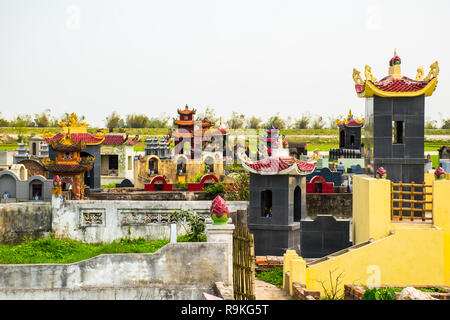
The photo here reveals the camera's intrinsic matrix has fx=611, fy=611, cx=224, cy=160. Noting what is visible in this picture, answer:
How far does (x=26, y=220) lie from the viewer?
66.6 feet

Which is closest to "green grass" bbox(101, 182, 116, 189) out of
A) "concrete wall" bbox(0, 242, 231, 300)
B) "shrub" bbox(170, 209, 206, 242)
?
"shrub" bbox(170, 209, 206, 242)

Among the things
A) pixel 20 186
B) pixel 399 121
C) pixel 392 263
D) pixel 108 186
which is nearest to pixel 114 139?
pixel 108 186

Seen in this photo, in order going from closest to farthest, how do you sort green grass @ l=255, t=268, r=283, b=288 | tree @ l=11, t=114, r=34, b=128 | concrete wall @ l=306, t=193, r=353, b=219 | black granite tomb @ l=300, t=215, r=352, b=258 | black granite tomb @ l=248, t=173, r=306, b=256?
green grass @ l=255, t=268, r=283, b=288 < black granite tomb @ l=300, t=215, r=352, b=258 < black granite tomb @ l=248, t=173, r=306, b=256 < concrete wall @ l=306, t=193, r=353, b=219 < tree @ l=11, t=114, r=34, b=128

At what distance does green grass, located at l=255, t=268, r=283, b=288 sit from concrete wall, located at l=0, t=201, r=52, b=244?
7.59 m

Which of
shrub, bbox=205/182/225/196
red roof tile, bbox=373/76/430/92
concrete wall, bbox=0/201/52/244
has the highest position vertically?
red roof tile, bbox=373/76/430/92

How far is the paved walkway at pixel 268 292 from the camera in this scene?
14.7 m

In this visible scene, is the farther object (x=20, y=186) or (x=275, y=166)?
(x=20, y=186)

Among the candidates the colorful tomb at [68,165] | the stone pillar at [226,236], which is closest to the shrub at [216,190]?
the colorful tomb at [68,165]

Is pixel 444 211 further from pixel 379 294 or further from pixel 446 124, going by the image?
pixel 446 124

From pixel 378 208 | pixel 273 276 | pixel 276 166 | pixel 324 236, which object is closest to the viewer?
pixel 378 208

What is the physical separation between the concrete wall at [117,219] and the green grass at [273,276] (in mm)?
3123

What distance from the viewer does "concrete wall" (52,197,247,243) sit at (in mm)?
19547

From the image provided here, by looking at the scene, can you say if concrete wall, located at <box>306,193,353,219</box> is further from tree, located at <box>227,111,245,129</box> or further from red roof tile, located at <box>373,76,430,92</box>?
tree, located at <box>227,111,245,129</box>

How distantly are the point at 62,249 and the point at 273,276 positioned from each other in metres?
6.64
